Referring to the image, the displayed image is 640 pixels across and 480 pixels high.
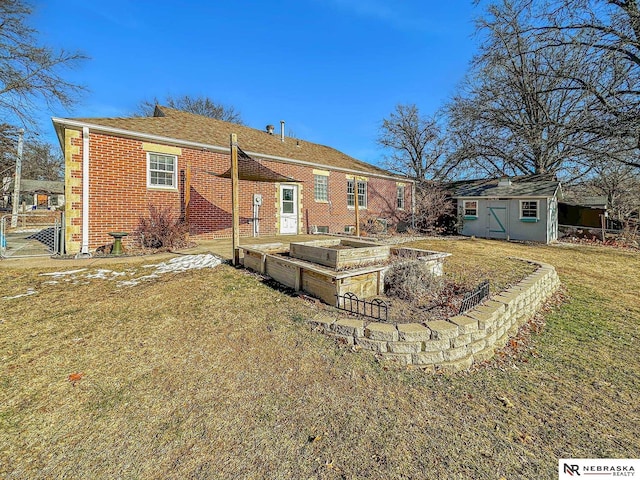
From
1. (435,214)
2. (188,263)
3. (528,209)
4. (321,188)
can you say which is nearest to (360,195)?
(321,188)

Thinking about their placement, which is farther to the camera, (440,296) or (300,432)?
(440,296)

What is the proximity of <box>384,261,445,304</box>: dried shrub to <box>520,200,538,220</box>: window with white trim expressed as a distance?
14146mm

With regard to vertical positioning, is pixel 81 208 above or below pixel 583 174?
below

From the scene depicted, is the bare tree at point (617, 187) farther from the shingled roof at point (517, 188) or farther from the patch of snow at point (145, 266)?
the patch of snow at point (145, 266)

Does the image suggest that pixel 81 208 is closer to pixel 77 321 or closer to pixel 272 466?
pixel 77 321

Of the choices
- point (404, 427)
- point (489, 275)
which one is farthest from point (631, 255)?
point (404, 427)

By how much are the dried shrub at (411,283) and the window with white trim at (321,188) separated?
9.54 m

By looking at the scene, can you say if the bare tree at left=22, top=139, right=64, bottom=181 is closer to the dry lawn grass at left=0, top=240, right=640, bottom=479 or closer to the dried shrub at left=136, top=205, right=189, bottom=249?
the dried shrub at left=136, top=205, right=189, bottom=249

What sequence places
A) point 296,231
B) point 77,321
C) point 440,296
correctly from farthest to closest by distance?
point 296,231
point 440,296
point 77,321

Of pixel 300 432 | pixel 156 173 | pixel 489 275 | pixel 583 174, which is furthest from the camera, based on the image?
pixel 583 174

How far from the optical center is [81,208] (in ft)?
26.2

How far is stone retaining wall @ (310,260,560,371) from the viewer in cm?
327

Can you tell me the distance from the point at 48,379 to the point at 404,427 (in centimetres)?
317

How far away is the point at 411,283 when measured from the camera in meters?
4.86
